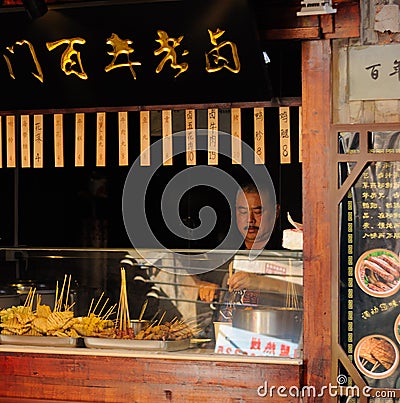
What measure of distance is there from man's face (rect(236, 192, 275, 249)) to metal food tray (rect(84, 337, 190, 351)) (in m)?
1.37

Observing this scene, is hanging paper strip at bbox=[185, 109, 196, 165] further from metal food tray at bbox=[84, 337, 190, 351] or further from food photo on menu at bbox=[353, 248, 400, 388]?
food photo on menu at bbox=[353, 248, 400, 388]

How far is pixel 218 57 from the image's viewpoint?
19.1 feet

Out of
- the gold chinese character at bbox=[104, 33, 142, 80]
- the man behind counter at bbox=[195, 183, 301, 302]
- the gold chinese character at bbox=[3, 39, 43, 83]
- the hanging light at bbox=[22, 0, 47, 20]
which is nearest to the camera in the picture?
the hanging light at bbox=[22, 0, 47, 20]

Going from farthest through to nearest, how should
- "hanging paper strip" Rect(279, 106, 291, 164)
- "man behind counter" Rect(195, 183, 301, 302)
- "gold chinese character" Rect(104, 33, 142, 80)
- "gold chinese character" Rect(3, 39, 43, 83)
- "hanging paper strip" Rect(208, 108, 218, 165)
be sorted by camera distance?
"man behind counter" Rect(195, 183, 301, 302)
"hanging paper strip" Rect(208, 108, 218, 165)
"hanging paper strip" Rect(279, 106, 291, 164)
"gold chinese character" Rect(3, 39, 43, 83)
"gold chinese character" Rect(104, 33, 142, 80)

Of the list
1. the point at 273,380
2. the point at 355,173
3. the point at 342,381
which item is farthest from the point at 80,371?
the point at 355,173

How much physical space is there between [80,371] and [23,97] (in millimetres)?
2119

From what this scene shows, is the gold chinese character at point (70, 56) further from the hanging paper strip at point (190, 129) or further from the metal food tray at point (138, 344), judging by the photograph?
the metal food tray at point (138, 344)

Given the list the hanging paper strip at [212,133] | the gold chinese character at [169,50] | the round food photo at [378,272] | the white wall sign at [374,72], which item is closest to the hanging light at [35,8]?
the gold chinese character at [169,50]

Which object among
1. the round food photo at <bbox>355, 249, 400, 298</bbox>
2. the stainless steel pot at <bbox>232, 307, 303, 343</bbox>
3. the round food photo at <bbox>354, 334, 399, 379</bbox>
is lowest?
the round food photo at <bbox>354, 334, 399, 379</bbox>

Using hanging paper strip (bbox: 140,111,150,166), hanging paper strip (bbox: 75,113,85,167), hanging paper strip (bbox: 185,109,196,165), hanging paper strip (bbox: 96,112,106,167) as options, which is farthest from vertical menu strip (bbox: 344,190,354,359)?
hanging paper strip (bbox: 75,113,85,167)

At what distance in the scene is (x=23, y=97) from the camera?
641 cm

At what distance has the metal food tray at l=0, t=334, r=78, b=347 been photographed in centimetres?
620

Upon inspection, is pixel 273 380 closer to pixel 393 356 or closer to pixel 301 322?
pixel 301 322

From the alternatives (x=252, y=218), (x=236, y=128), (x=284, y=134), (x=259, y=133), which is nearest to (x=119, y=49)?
(x=236, y=128)
